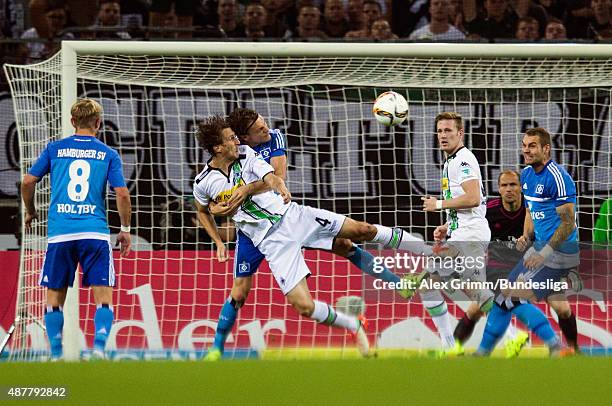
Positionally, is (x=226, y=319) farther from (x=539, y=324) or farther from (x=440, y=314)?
(x=539, y=324)

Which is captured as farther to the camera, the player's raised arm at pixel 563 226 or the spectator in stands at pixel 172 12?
the spectator in stands at pixel 172 12

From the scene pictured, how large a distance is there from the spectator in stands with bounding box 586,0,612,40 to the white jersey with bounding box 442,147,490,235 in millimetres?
4199

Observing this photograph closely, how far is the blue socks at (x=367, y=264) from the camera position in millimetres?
7703

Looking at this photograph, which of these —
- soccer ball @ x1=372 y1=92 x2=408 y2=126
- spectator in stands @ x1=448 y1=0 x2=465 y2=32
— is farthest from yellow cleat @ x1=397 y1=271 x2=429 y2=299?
spectator in stands @ x1=448 y1=0 x2=465 y2=32

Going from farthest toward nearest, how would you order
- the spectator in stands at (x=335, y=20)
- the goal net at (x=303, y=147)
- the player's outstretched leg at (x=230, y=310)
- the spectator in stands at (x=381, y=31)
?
the spectator in stands at (x=335, y=20) → the spectator in stands at (x=381, y=31) → the goal net at (x=303, y=147) → the player's outstretched leg at (x=230, y=310)

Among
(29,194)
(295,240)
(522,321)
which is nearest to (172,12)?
(295,240)

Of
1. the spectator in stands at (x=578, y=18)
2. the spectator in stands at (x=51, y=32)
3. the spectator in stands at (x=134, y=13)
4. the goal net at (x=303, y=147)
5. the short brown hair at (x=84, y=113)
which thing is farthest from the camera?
the spectator in stands at (x=578, y=18)

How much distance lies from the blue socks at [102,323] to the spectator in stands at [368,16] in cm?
489

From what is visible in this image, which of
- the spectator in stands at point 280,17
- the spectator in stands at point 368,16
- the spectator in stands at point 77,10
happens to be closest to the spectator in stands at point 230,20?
the spectator in stands at point 280,17

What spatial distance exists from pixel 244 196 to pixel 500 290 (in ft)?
6.34

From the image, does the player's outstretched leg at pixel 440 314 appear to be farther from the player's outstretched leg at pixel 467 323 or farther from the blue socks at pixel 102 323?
the blue socks at pixel 102 323

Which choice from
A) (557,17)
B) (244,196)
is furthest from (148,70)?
(557,17)

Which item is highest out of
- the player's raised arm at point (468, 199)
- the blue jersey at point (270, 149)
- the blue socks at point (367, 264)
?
the blue jersey at point (270, 149)

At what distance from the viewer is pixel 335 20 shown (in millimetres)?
11125
